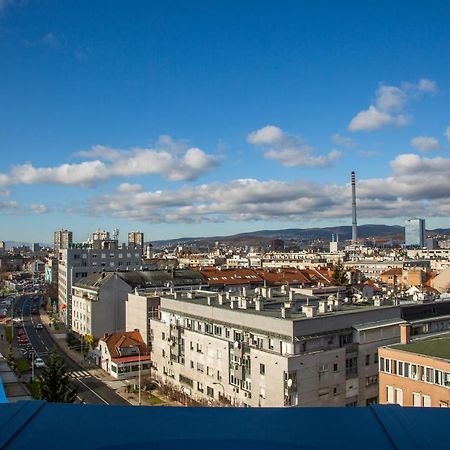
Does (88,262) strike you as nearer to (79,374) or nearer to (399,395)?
(79,374)

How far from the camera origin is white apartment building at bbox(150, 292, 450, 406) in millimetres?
28172

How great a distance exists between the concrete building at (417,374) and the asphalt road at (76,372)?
61.1 feet

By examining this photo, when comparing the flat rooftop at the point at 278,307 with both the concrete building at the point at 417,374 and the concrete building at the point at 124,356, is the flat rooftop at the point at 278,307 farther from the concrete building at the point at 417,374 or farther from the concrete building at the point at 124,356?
the concrete building at the point at 124,356

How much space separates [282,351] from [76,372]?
25.4 meters

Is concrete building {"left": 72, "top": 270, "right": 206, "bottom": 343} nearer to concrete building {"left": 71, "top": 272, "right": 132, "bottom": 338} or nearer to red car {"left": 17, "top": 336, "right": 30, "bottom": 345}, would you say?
concrete building {"left": 71, "top": 272, "right": 132, "bottom": 338}

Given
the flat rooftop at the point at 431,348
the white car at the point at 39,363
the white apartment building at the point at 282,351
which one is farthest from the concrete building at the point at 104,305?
the flat rooftop at the point at 431,348

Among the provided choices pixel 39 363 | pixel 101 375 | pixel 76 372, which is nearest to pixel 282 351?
pixel 101 375

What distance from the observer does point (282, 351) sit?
95.3ft

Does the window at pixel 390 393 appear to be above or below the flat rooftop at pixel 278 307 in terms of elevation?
below

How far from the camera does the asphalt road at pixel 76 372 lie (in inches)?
1497

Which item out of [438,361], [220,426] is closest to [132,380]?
[438,361]

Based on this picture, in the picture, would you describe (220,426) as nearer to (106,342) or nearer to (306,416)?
(306,416)

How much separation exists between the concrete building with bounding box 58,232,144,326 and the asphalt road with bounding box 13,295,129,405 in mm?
4995

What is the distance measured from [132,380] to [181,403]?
867 centimetres
